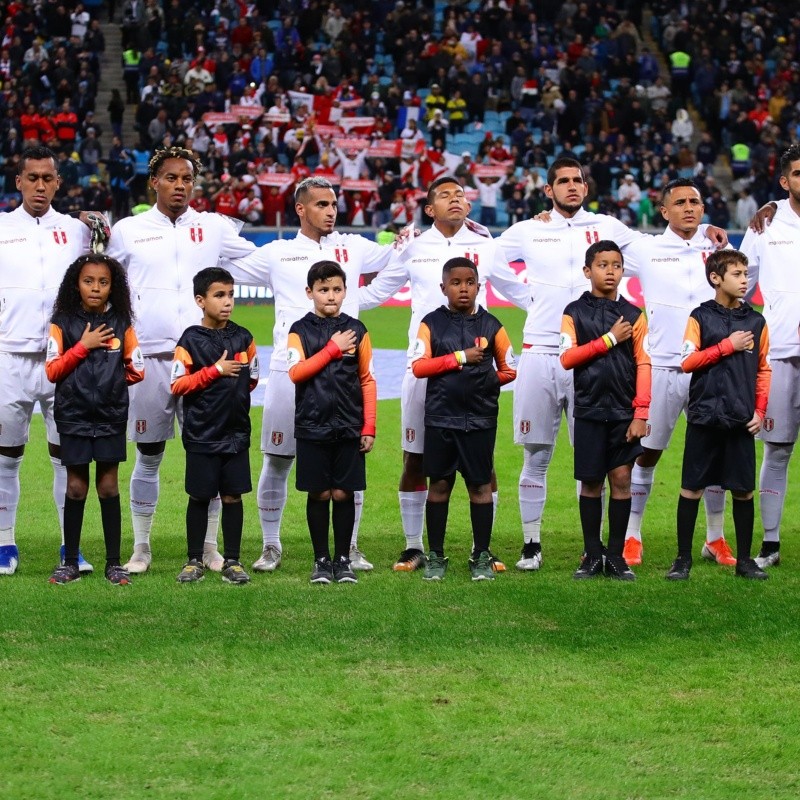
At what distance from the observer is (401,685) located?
6.02 metres

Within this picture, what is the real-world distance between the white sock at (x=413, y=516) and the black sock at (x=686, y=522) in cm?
157

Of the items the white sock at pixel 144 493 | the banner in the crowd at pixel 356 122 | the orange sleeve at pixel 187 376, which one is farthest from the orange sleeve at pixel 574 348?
the banner in the crowd at pixel 356 122

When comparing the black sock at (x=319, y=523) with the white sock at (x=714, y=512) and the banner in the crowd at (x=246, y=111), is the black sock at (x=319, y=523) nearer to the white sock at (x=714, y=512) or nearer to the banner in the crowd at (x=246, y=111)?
the white sock at (x=714, y=512)

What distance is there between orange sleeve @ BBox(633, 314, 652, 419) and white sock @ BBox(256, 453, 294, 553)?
2201 millimetres

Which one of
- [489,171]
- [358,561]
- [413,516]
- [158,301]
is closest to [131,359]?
[158,301]

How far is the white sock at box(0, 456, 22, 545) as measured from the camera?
8.39 metres

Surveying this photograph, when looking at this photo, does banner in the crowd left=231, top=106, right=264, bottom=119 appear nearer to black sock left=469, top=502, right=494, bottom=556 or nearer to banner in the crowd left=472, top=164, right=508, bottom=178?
banner in the crowd left=472, top=164, right=508, bottom=178

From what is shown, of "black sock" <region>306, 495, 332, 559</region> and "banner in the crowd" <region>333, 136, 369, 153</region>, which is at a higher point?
"banner in the crowd" <region>333, 136, 369, 153</region>

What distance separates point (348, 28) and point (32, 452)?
967 inches

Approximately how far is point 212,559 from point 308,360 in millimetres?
1576

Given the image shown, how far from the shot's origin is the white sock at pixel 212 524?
28.2ft

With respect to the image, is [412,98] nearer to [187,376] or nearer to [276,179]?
[276,179]

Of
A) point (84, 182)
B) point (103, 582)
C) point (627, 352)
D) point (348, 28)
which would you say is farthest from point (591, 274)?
point (348, 28)

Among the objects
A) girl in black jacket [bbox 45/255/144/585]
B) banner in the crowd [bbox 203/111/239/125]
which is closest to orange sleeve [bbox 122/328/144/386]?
girl in black jacket [bbox 45/255/144/585]
